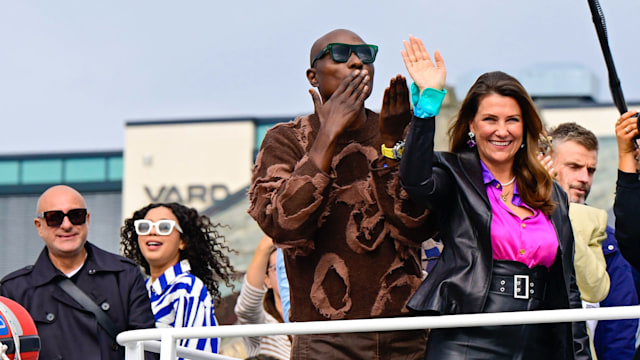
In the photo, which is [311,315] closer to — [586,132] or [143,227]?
[586,132]

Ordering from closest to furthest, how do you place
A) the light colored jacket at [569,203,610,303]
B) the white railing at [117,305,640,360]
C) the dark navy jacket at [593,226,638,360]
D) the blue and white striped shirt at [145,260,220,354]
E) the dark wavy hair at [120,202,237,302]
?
the white railing at [117,305,640,360] → the light colored jacket at [569,203,610,303] → the dark navy jacket at [593,226,638,360] → the blue and white striped shirt at [145,260,220,354] → the dark wavy hair at [120,202,237,302]

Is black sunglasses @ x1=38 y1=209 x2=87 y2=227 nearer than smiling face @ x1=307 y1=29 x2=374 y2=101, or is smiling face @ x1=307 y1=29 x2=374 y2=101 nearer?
smiling face @ x1=307 y1=29 x2=374 y2=101

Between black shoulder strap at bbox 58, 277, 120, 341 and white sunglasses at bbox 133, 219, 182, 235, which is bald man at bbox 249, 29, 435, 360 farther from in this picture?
white sunglasses at bbox 133, 219, 182, 235

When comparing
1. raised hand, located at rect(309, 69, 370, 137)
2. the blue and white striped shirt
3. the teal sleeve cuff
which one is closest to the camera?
the teal sleeve cuff

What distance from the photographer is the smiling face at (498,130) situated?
3717 millimetres

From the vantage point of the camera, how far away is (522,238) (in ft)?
11.7

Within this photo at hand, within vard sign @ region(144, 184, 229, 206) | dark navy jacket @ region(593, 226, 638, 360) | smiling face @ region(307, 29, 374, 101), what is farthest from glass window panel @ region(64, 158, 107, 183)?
smiling face @ region(307, 29, 374, 101)

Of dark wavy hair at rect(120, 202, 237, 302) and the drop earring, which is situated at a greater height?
the drop earring

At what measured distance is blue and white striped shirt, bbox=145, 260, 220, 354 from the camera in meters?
5.74

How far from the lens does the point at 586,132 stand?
17.6 feet

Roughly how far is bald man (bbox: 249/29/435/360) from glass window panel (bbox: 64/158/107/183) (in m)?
34.6

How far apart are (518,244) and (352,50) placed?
0.99 meters

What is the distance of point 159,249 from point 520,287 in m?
3.22

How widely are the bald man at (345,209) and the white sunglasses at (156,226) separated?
8.11ft
